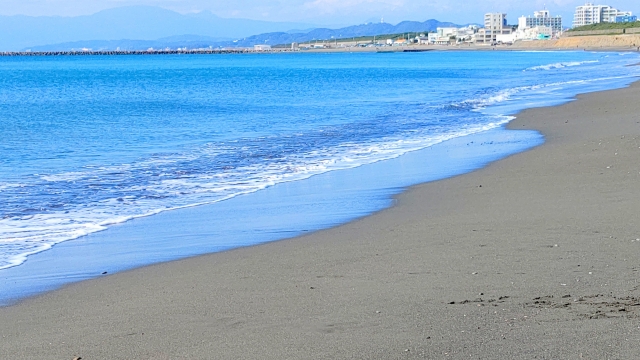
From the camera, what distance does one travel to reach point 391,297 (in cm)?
564

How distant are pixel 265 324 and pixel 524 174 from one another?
24.1 ft

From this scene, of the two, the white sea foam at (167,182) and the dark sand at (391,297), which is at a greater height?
the dark sand at (391,297)

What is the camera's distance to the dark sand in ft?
15.4

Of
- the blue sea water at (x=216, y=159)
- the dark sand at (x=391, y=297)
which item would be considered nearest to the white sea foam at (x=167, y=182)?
the blue sea water at (x=216, y=159)

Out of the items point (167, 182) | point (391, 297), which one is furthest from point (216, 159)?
point (391, 297)

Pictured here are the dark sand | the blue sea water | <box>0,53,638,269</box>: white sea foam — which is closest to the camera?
the dark sand

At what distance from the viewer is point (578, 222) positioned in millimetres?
7898

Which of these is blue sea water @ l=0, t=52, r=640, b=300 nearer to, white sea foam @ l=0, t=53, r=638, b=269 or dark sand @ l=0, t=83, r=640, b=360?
white sea foam @ l=0, t=53, r=638, b=269

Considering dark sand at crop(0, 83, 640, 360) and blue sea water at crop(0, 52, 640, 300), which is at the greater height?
dark sand at crop(0, 83, 640, 360)

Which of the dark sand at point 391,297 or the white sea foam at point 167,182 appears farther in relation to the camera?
the white sea foam at point 167,182

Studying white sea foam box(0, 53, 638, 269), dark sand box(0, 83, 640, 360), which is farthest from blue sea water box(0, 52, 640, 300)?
dark sand box(0, 83, 640, 360)

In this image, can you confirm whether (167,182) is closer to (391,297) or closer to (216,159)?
(216,159)

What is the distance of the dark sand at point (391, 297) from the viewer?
15.4 ft

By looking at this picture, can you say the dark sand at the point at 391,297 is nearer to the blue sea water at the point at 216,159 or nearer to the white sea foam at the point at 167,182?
the blue sea water at the point at 216,159
